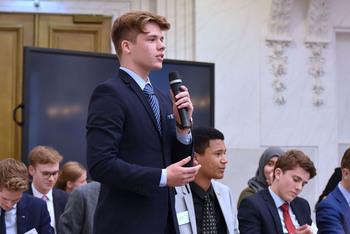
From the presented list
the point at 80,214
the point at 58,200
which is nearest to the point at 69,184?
the point at 58,200

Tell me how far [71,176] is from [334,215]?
8.90 ft

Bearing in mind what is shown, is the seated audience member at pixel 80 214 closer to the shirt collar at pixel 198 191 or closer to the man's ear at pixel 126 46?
the shirt collar at pixel 198 191

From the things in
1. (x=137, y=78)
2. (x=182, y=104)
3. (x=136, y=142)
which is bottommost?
(x=136, y=142)

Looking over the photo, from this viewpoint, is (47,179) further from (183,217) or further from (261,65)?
(261,65)

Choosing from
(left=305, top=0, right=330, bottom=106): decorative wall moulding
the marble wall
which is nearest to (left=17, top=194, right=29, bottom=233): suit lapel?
the marble wall

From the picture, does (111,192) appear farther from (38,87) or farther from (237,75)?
(237,75)

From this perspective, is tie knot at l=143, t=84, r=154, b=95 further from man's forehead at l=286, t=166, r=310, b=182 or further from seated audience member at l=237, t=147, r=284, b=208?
seated audience member at l=237, t=147, r=284, b=208

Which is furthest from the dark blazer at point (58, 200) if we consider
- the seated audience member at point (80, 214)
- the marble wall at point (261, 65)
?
the marble wall at point (261, 65)

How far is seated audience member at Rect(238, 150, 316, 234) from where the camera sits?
145 inches

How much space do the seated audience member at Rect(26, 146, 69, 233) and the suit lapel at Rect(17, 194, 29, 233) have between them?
3.42ft

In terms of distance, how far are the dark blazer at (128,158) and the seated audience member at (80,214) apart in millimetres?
1797

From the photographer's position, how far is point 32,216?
143 inches

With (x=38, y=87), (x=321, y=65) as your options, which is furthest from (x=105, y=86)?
(x=321, y=65)

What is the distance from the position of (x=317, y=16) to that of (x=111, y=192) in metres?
5.49
